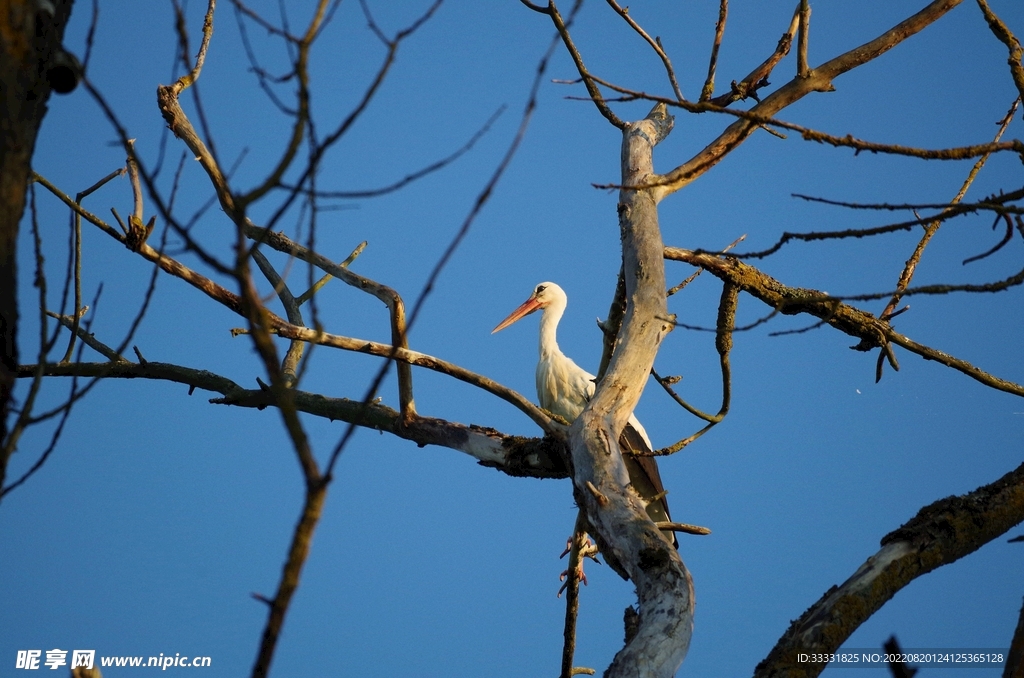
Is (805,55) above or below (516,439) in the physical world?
above

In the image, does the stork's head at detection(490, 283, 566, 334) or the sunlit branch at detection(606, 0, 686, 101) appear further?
the stork's head at detection(490, 283, 566, 334)

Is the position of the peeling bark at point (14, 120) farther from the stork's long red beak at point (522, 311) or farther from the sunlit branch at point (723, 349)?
A: the stork's long red beak at point (522, 311)

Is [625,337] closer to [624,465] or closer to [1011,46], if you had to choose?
[624,465]

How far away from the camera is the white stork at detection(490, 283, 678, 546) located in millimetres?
5992

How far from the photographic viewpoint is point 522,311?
27.8ft

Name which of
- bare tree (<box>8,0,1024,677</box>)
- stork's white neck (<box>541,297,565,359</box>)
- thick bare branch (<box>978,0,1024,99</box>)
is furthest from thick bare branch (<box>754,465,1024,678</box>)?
stork's white neck (<box>541,297,565,359</box>)

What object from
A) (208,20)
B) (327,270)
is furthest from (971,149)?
(208,20)

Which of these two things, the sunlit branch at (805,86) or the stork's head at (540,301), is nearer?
the sunlit branch at (805,86)

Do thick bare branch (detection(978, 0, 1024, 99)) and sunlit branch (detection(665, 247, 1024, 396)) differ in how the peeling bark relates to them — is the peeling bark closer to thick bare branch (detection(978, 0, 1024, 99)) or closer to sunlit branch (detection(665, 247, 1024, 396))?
sunlit branch (detection(665, 247, 1024, 396))

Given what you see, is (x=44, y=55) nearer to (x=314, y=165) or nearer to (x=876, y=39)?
(x=314, y=165)

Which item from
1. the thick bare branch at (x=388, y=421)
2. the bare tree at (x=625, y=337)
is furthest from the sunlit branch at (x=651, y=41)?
the thick bare branch at (x=388, y=421)

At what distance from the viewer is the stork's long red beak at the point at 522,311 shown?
27.7 ft

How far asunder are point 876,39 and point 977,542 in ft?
6.88

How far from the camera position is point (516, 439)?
3.26 meters
